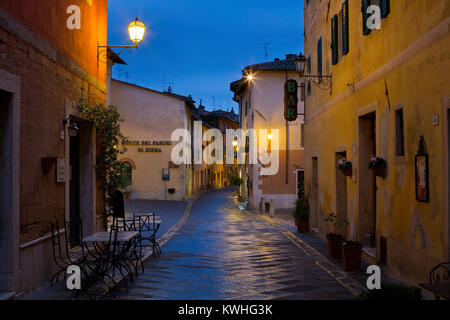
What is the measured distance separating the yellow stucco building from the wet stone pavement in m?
1.14

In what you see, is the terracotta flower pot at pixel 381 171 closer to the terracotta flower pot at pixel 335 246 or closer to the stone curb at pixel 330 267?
the stone curb at pixel 330 267

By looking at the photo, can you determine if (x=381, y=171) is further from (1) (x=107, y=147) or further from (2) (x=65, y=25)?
(2) (x=65, y=25)

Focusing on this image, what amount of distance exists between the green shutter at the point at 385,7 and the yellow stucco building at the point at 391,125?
17mm

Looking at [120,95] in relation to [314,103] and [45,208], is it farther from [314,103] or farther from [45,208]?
[45,208]

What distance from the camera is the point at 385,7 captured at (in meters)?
9.02

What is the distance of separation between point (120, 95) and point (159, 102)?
2640mm

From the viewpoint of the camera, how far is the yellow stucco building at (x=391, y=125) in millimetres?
6938

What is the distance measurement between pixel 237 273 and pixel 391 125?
372 cm

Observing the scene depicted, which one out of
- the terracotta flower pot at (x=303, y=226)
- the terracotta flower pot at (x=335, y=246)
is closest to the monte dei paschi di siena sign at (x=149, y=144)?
the terracotta flower pot at (x=303, y=226)

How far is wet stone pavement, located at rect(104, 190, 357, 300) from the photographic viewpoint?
7.65 metres

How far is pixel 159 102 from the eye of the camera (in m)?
35.7

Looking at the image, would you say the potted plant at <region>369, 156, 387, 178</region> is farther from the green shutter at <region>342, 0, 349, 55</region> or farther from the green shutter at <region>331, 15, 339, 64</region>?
the green shutter at <region>331, 15, 339, 64</region>

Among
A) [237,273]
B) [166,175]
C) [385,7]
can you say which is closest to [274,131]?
[166,175]

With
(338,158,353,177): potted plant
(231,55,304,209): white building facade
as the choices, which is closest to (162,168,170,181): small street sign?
(231,55,304,209): white building facade
